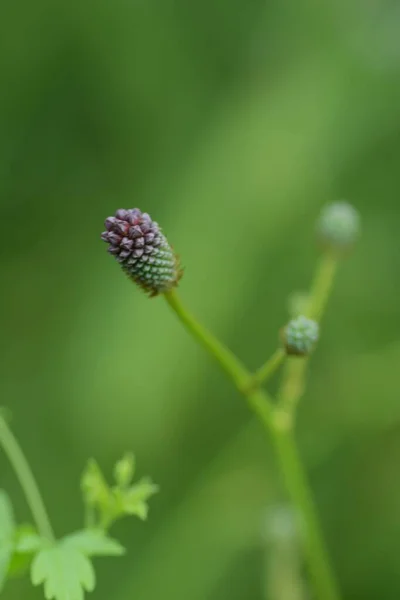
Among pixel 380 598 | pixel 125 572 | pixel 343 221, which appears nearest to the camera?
pixel 343 221

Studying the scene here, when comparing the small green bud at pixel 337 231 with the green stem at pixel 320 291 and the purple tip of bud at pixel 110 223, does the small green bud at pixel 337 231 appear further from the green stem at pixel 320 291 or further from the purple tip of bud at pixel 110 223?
the purple tip of bud at pixel 110 223

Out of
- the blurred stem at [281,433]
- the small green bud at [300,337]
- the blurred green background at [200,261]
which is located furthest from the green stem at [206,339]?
the blurred green background at [200,261]

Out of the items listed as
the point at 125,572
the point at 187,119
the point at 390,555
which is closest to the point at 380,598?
the point at 390,555

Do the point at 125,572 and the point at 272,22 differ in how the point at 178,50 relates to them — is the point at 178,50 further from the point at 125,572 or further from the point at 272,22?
the point at 125,572

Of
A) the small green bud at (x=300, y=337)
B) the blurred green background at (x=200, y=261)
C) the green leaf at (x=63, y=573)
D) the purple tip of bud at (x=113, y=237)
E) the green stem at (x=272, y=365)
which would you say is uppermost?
the blurred green background at (x=200, y=261)

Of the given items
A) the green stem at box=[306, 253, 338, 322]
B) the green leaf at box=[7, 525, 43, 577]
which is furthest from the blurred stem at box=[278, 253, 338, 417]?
the green leaf at box=[7, 525, 43, 577]
